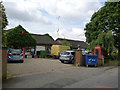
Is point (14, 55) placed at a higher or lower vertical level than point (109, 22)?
lower

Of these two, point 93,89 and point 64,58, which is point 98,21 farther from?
point 93,89

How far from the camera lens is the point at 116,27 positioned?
58.3 ft

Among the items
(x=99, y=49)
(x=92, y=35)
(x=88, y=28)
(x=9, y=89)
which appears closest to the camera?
(x=9, y=89)

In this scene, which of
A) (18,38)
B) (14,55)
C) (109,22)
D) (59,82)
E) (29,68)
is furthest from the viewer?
(18,38)

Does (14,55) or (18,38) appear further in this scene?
→ (18,38)

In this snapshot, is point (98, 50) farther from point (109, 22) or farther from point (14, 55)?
point (14, 55)

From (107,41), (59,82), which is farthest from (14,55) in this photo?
(107,41)

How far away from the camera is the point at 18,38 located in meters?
22.7

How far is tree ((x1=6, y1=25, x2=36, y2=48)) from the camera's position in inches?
879

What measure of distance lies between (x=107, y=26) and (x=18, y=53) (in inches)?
532

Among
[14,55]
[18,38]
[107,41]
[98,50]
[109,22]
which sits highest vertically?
[109,22]

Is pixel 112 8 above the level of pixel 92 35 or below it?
above

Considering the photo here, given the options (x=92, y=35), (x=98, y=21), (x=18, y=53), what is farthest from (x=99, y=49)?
(x=18, y=53)

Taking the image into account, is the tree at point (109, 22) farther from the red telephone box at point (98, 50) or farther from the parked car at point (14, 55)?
the parked car at point (14, 55)
